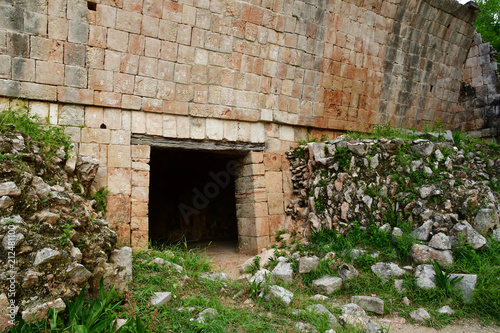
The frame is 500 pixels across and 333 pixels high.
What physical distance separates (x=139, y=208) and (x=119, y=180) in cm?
52

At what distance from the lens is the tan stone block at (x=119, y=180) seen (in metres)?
5.34

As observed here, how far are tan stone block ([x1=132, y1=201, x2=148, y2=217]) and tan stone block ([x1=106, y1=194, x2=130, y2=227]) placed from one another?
0.09 m

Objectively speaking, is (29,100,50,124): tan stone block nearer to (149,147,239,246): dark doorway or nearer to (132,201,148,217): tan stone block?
(132,201,148,217): tan stone block

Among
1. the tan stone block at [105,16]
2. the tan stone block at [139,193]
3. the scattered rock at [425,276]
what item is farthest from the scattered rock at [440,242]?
the tan stone block at [105,16]

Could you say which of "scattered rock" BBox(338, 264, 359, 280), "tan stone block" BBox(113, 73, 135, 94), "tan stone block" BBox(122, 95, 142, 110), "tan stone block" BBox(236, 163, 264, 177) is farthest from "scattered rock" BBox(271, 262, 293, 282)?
"tan stone block" BBox(113, 73, 135, 94)

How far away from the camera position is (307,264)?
5211mm

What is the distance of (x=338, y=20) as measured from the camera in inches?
284

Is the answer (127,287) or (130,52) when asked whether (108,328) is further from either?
(130,52)

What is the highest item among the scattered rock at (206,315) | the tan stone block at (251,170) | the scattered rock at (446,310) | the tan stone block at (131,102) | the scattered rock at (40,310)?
the tan stone block at (131,102)

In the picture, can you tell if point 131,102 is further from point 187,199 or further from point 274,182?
point 187,199

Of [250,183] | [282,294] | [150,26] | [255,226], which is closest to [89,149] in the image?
[150,26]

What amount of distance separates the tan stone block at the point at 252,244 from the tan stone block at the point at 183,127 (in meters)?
2.22

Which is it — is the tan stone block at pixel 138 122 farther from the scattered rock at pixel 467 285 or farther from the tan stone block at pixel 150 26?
the scattered rock at pixel 467 285

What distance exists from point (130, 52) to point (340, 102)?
4.33 m
